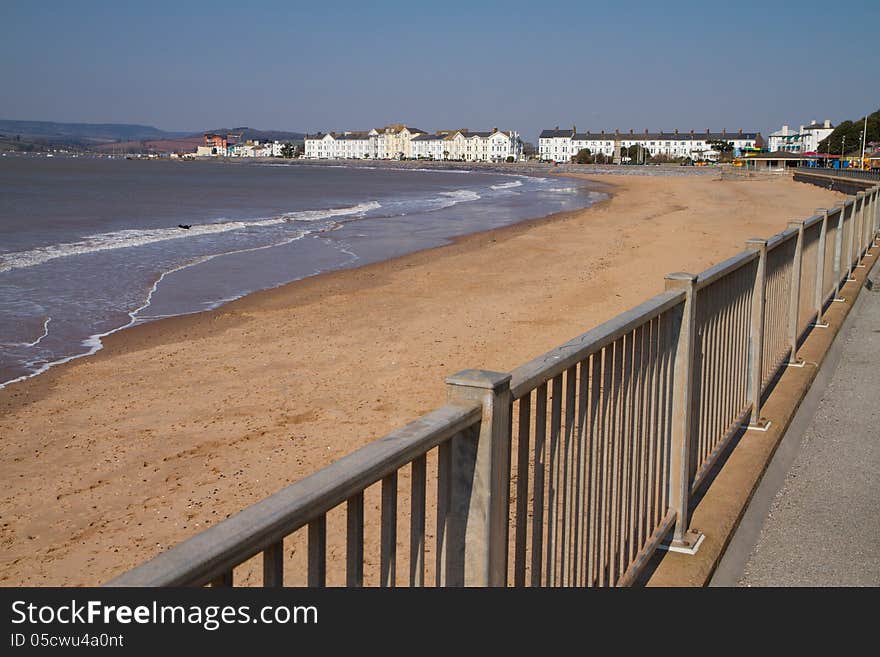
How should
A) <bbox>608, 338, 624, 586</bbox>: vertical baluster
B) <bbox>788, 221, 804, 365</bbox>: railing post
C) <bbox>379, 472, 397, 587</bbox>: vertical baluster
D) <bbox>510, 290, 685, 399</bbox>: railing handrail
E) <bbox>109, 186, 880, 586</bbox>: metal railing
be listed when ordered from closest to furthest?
1. <bbox>109, 186, 880, 586</bbox>: metal railing
2. <bbox>379, 472, 397, 587</bbox>: vertical baluster
3. <bbox>510, 290, 685, 399</bbox>: railing handrail
4. <bbox>608, 338, 624, 586</bbox>: vertical baluster
5. <bbox>788, 221, 804, 365</bbox>: railing post

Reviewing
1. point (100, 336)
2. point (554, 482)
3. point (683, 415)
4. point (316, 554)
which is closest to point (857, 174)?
point (100, 336)

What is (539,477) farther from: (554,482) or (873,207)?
(873,207)

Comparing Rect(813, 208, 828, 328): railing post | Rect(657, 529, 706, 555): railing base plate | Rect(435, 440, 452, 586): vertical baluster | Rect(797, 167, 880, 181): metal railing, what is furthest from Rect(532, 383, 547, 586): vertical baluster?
Rect(797, 167, 880, 181): metal railing

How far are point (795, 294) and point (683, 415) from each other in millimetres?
3679

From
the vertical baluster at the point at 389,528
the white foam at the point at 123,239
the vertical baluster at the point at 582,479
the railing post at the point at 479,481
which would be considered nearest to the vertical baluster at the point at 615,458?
the vertical baluster at the point at 582,479

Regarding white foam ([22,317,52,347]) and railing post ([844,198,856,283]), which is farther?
white foam ([22,317,52,347])

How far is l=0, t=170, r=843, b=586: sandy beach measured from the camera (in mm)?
6984

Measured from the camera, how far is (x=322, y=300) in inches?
687

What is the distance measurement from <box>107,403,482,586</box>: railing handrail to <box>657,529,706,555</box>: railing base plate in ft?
7.93

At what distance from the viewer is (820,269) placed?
30.1 ft

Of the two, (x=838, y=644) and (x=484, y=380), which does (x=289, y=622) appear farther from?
(x=838, y=644)

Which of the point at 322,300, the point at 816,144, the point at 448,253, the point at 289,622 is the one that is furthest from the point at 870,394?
the point at 816,144

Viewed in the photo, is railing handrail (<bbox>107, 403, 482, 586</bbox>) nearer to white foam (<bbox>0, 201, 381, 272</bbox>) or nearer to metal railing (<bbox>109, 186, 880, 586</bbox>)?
metal railing (<bbox>109, 186, 880, 586</bbox>)

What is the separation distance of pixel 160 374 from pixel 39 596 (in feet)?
34.1
